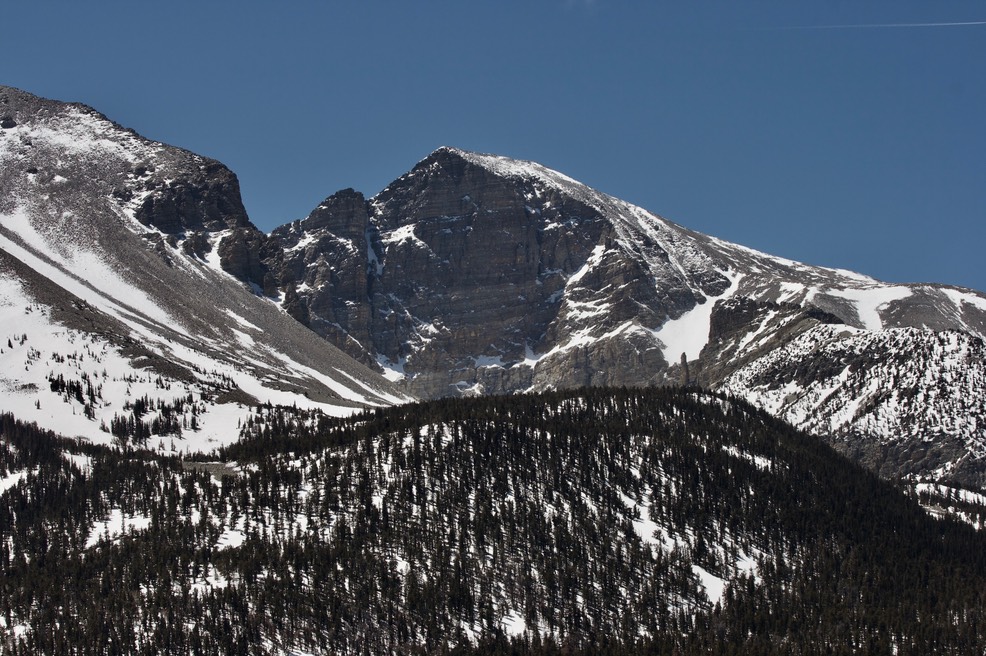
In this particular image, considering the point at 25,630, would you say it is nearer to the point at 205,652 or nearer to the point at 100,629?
the point at 100,629

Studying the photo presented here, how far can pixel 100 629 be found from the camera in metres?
199

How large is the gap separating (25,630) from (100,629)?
33.0ft

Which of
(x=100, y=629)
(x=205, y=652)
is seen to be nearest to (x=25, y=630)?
(x=100, y=629)

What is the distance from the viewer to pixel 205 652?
199 m

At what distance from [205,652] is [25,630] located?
24.0 m

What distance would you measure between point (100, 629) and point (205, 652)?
46.5 ft

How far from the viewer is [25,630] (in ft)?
653
